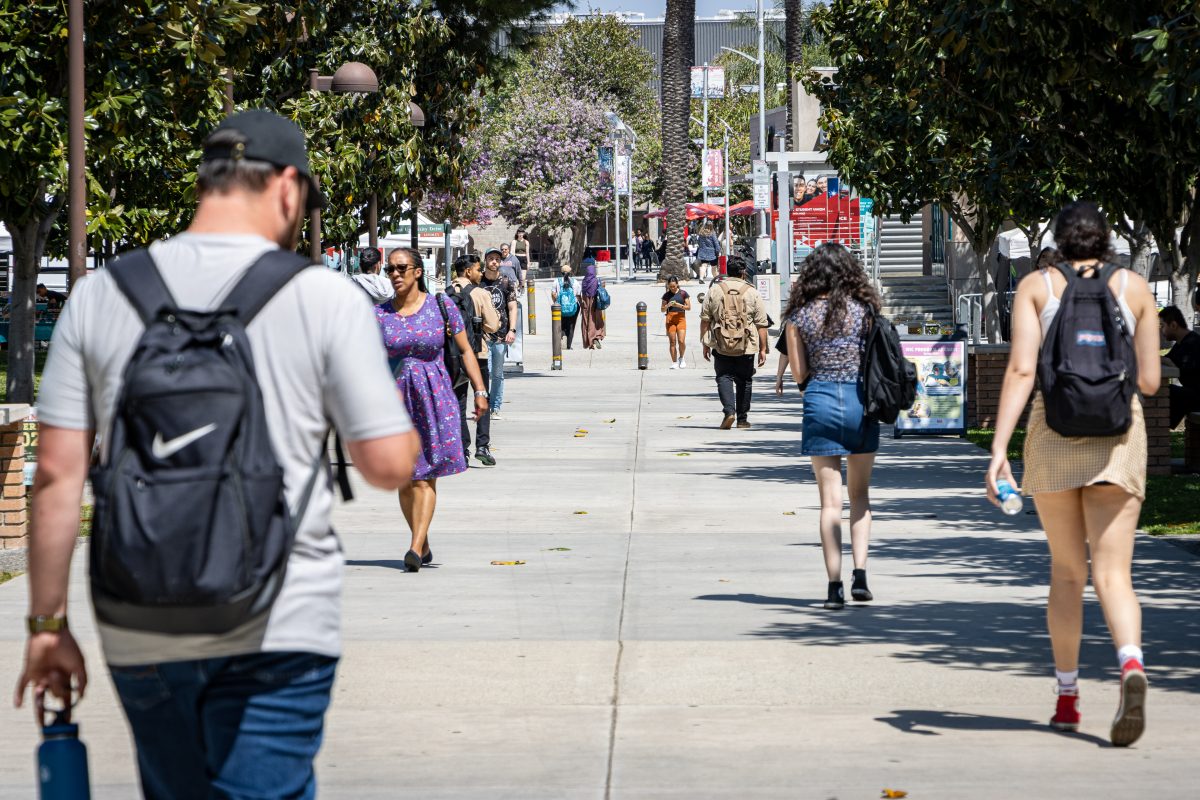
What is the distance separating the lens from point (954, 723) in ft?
21.0

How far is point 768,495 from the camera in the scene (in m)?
13.7

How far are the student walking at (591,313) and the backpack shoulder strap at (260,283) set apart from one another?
30.2m

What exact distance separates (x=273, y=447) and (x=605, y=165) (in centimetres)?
6626

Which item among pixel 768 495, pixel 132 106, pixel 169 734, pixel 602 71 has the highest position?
pixel 602 71

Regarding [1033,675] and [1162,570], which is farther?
[1162,570]

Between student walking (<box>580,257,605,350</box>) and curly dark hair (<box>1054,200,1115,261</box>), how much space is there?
27263mm

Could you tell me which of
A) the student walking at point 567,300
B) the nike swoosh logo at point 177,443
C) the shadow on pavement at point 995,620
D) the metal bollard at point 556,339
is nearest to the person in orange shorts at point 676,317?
the metal bollard at point 556,339

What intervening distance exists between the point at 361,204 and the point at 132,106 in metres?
14.1

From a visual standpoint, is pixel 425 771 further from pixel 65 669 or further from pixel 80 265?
pixel 80 265

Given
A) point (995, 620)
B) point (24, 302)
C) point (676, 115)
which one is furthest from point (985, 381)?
point (676, 115)

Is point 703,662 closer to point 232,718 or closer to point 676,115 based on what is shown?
point 232,718

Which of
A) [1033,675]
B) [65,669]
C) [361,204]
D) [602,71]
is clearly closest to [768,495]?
[1033,675]

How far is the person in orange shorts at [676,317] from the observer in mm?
28952

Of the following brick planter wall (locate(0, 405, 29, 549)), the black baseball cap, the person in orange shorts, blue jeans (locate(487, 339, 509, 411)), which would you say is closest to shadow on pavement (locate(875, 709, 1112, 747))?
the black baseball cap
